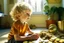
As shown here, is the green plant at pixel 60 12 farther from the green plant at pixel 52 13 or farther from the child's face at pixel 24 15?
the child's face at pixel 24 15

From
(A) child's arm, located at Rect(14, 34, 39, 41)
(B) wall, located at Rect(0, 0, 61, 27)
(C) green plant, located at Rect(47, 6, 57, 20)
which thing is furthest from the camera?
(B) wall, located at Rect(0, 0, 61, 27)

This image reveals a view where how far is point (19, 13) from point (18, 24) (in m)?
0.10

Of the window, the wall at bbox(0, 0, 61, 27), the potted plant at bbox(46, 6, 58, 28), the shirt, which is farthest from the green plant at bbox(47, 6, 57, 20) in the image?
the shirt

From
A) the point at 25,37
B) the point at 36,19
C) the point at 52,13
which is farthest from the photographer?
the point at 36,19

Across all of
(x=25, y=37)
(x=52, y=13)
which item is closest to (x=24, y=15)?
(x=25, y=37)

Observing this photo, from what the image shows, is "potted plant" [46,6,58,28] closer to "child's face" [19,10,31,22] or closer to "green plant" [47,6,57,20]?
"green plant" [47,6,57,20]

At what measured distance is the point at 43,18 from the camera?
10.9ft

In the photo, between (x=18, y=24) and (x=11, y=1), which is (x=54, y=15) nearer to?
(x=11, y=1)

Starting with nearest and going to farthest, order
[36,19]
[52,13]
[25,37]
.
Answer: [25,37], [52,13], [36,19]

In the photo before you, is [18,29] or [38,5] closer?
[18,29]

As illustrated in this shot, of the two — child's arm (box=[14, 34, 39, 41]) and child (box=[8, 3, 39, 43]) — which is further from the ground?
child (box=[8, 3, 39, 43])

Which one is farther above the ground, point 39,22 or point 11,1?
point 11,1

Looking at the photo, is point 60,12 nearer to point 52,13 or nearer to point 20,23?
point 52,13

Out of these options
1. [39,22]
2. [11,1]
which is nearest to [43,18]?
[39,22]
